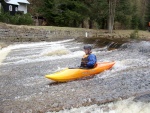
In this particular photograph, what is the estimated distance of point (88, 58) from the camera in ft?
35.4

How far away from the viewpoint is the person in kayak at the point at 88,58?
10789 mm

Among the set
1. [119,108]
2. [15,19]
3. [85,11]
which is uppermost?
[85,11]

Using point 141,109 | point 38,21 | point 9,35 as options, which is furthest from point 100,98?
point 38,21

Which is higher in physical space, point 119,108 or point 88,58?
point 88,58

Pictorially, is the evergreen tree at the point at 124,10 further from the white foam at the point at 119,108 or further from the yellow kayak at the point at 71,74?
the white foam at the point at 119,108

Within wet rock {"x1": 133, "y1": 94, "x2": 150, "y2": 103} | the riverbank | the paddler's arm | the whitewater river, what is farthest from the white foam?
the riverbank

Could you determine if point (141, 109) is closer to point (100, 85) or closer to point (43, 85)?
point (100, 85)

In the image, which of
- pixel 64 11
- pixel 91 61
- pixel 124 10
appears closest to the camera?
pixel 91 61

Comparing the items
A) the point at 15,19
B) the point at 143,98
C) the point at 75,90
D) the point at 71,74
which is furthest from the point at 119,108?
the point at 15,19

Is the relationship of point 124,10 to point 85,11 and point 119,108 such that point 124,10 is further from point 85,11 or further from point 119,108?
point 119,108

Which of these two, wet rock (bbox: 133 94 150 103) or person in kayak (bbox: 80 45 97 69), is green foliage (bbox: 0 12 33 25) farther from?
wet rock (bbox: 133 94 150 103)

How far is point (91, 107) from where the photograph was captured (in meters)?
7.63

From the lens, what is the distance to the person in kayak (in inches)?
425

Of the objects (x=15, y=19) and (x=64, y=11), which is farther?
(x=64, y=11)
